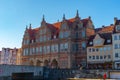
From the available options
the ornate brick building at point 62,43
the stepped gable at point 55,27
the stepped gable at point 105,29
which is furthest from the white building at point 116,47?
the stepped gable at point 55,27

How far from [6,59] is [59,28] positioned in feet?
180

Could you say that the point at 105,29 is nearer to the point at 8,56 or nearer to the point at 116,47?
the point at 116,47

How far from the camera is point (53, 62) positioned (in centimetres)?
7756

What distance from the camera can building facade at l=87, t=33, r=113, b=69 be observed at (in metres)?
63.9

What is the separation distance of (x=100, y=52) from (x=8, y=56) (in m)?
69.1

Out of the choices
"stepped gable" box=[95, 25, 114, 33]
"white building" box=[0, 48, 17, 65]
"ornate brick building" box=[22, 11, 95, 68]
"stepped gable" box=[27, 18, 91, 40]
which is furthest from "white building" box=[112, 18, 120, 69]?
"white building" box=[0, 48, 17, 65]

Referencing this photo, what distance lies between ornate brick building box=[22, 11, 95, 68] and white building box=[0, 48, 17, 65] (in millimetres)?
37524

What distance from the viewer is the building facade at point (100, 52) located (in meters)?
63.9

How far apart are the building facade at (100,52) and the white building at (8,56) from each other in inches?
2454

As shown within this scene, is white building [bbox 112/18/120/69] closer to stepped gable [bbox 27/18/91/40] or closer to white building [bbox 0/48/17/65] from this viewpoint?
stepped gable [bbox 27/18/91/40]

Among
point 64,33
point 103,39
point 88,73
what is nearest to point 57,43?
point 64,33

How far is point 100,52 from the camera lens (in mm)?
65500

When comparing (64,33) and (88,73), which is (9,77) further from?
(64,33)

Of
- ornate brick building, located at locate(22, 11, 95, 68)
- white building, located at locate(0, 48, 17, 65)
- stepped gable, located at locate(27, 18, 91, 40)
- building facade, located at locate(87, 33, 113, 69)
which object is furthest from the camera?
white building, located at locate(0, 48, 17, 65)
